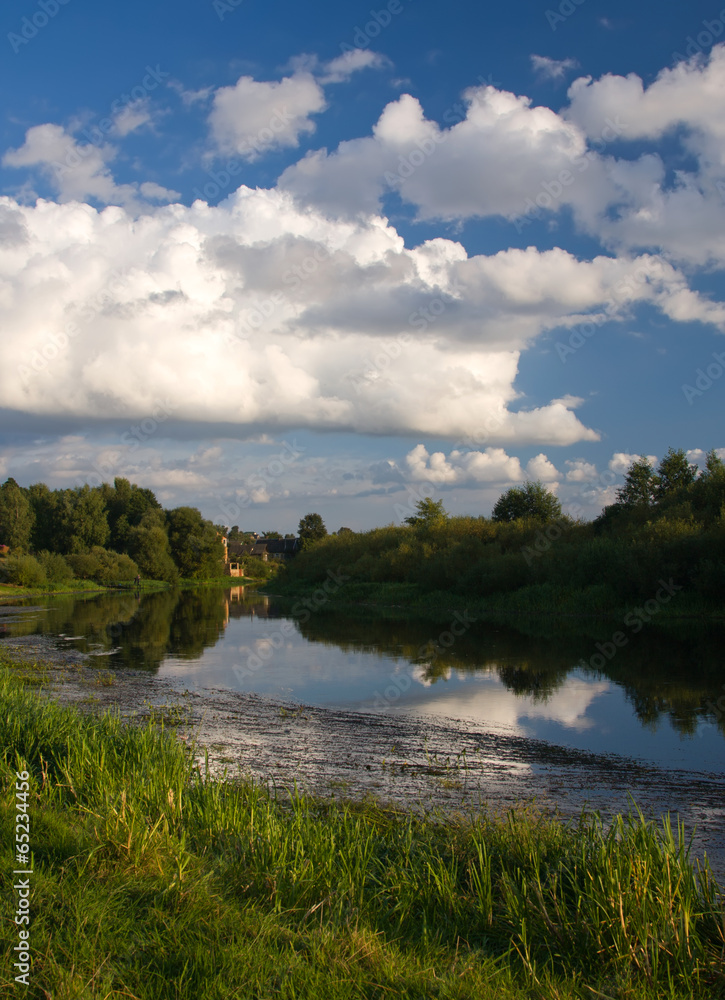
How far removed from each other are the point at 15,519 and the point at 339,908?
270 ft

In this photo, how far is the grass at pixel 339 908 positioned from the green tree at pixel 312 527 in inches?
3506

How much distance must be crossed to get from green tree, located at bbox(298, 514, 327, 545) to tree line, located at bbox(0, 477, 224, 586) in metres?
11.2

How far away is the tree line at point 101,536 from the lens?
70.7 m

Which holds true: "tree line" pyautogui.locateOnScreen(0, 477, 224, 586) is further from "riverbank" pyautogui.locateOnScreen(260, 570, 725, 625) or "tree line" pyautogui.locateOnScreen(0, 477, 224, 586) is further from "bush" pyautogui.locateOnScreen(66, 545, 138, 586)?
"riverbank" pyautogui.locateOnScreen(260, 570, 725, 625)

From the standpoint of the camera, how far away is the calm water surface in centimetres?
1236

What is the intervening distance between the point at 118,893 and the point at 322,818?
7.89 feet

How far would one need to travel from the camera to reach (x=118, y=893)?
4.50 m

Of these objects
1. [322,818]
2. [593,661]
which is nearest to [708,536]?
[593,661]

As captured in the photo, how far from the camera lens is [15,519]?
254ft

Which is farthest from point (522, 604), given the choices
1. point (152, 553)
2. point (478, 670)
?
point (152, 553)

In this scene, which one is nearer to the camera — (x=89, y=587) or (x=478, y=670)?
(x=478, y=670)

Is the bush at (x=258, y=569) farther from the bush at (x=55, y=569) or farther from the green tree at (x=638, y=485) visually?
the green tree at (x=638, y=485)

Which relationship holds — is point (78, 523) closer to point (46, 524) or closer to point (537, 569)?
point (46, 524)

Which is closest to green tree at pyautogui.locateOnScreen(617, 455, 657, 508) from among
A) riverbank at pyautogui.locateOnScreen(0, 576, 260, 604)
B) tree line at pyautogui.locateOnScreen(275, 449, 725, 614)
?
tree line at pyautogui.locateOnScreen(275, 449, 725, 614)
